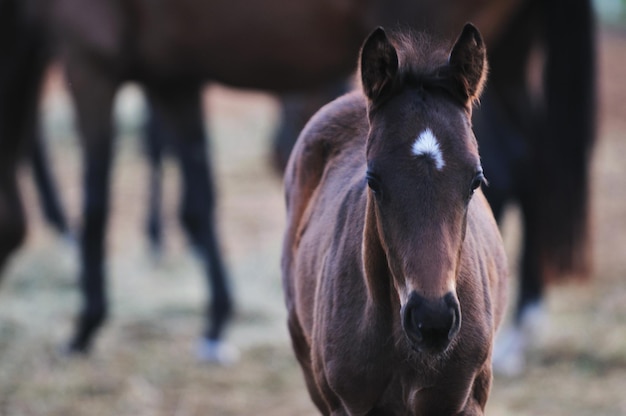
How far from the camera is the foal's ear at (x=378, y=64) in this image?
2.60 metres

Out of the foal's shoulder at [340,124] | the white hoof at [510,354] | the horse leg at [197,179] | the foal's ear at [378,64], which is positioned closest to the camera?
the foal's ear at [378,64]

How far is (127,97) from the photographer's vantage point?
13000mm

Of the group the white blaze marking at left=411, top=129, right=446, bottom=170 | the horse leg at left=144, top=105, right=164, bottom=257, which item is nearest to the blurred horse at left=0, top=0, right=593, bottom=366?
→ the horse leg at left=144, top=105, right=164, bottom=257

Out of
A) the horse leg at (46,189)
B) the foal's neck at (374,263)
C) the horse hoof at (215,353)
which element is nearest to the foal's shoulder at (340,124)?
the foal's neck at (374,263)

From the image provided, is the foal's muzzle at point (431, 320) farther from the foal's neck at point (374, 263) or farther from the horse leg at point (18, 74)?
the horse leg at point (18, 74)

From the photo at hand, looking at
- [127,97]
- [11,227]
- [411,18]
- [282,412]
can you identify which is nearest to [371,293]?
[282,412]

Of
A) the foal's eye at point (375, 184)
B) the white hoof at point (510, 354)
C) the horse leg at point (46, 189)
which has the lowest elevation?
the horse leg at point (46, 189)

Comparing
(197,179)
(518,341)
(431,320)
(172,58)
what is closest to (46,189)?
(197,179)

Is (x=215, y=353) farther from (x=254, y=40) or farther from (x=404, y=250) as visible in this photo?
(x=404, y=250)

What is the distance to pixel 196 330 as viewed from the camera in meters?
5.98

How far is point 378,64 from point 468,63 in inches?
8.3

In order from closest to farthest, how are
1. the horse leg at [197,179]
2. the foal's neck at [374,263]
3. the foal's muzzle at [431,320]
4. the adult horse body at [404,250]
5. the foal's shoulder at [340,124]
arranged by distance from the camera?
the foal's muzzle at [431,320], the adult horse body at [404,250], the foal's neck at [374,263], the foal's shoulder at [340,124], the horse leg at [197,179]

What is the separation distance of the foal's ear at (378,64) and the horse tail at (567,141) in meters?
2.72

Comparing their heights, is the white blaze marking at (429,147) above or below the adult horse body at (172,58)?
above
